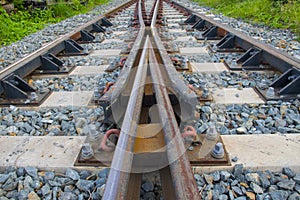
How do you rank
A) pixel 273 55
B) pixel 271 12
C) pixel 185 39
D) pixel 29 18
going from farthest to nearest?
pixel 29 18 < pixel 271 12 < pixel 185 39 < pixel 273 55

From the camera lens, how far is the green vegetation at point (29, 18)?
526cm

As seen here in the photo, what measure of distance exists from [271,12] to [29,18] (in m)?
5.81

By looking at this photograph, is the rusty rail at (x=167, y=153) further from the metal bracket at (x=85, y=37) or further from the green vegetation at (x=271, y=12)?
the green vegetation at (x=271, y=12)

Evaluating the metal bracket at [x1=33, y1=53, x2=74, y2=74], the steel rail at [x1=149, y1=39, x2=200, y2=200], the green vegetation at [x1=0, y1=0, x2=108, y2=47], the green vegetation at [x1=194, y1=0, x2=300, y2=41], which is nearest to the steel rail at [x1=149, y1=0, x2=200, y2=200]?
the steel rail at [x1=149, y1=39, x2=200, y2=200]

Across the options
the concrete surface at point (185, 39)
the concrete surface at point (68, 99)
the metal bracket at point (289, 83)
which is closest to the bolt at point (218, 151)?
the metal bracket at point (289, 83)

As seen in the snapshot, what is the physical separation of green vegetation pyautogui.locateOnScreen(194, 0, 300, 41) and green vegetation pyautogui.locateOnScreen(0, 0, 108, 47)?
4417 mm

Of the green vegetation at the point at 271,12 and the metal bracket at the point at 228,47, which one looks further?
the green vegetation at the point at 271,12

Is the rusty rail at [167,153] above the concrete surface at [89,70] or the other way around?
above

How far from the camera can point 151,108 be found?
1797mm

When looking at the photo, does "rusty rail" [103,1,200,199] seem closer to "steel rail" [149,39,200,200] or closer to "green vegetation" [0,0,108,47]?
"steel rail" [149,39,200,200]

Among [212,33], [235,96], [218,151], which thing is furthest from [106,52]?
[218,151]

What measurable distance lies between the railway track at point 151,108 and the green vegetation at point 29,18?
2189mm

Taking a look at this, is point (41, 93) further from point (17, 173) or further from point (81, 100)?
point (17, 173)

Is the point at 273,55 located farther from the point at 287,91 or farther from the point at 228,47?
the point at 228,47
